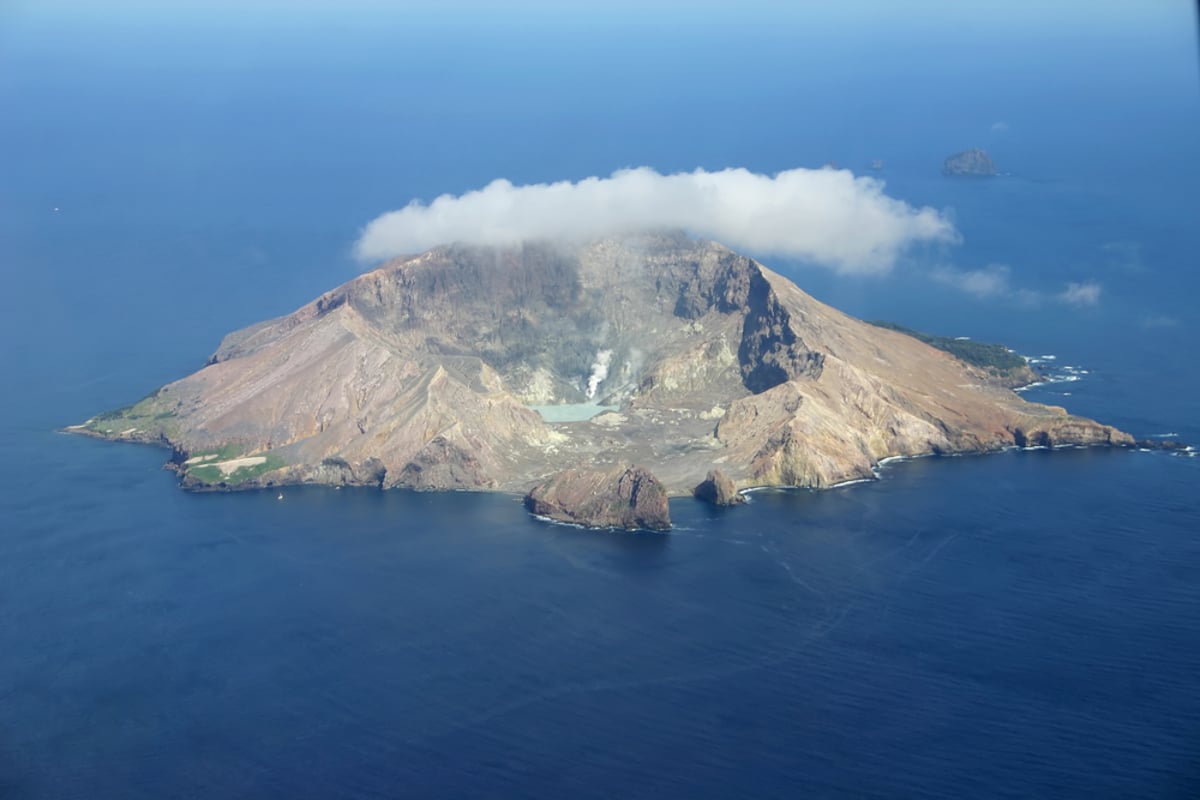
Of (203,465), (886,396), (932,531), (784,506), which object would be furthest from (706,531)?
(203,465)

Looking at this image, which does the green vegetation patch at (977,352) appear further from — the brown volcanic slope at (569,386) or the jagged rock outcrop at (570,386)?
the brown volcanic slope at (569,386)

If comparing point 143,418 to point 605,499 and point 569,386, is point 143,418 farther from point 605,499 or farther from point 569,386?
point 605,499

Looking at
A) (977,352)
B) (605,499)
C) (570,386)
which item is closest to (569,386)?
(570,386)

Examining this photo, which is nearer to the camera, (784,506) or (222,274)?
(784,506)

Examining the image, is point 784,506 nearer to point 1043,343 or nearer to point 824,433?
point 824,433

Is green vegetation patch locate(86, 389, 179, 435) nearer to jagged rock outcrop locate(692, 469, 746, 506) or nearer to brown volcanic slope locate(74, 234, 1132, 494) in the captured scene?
brown volcanic slope locate(74, 234, 1132, 494)

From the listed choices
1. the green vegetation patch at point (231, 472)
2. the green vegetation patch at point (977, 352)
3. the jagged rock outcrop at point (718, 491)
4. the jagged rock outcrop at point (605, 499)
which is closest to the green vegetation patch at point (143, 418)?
the green vegetation patch at point (231, 472)
